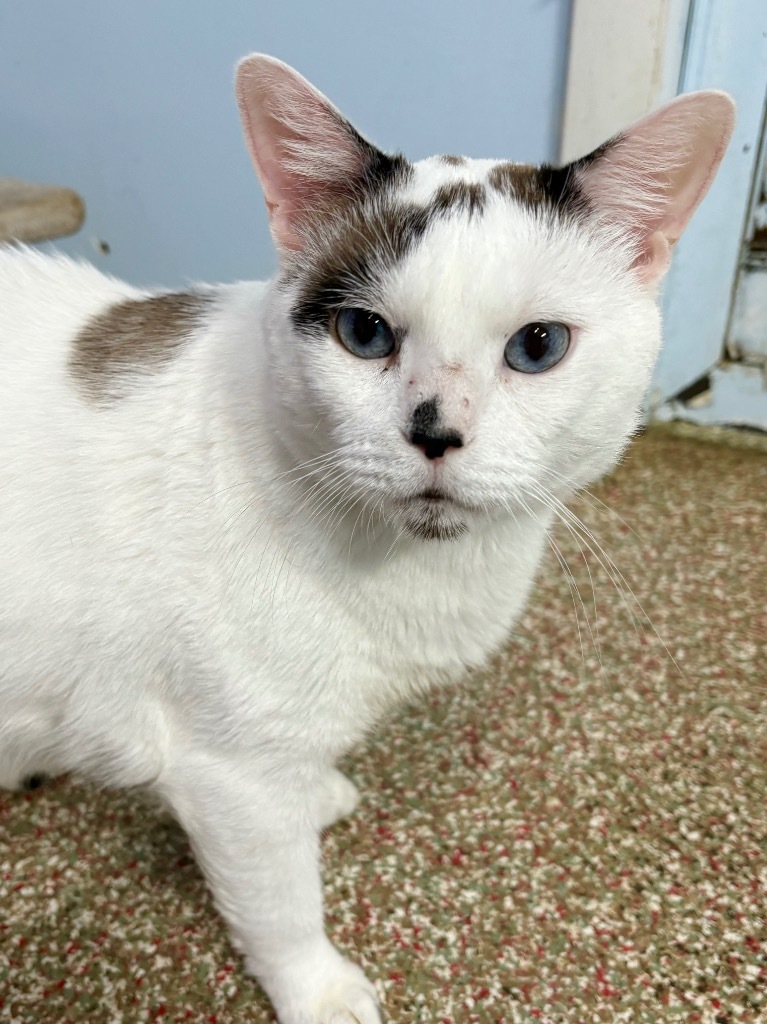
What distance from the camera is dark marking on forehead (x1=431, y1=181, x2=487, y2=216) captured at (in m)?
0.68

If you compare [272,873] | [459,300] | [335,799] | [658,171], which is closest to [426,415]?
[459,300]

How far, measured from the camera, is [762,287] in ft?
6.23

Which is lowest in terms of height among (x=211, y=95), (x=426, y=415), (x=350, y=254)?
(x=426, y=415)

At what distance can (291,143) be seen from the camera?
0.73m

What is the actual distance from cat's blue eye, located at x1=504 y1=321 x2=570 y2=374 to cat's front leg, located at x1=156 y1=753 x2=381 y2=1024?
0.45m

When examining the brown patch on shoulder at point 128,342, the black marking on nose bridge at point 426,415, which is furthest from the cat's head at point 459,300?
the brown patch on shoulder at point 128,342

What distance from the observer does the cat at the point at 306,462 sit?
65cm

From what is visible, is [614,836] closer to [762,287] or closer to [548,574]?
[548,574]

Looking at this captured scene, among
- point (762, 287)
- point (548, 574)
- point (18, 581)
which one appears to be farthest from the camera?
point (762, 287)

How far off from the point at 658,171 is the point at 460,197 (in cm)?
18

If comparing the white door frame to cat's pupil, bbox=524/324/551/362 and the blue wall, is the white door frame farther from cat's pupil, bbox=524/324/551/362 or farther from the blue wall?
cat's pupil, bbox=524/324/551/362

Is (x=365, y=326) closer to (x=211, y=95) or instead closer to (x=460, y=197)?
(x=460, y=197)

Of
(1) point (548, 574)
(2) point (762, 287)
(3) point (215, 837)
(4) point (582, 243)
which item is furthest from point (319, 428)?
(2) point (762, 287)

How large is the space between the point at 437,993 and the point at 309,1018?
14 centimetres
